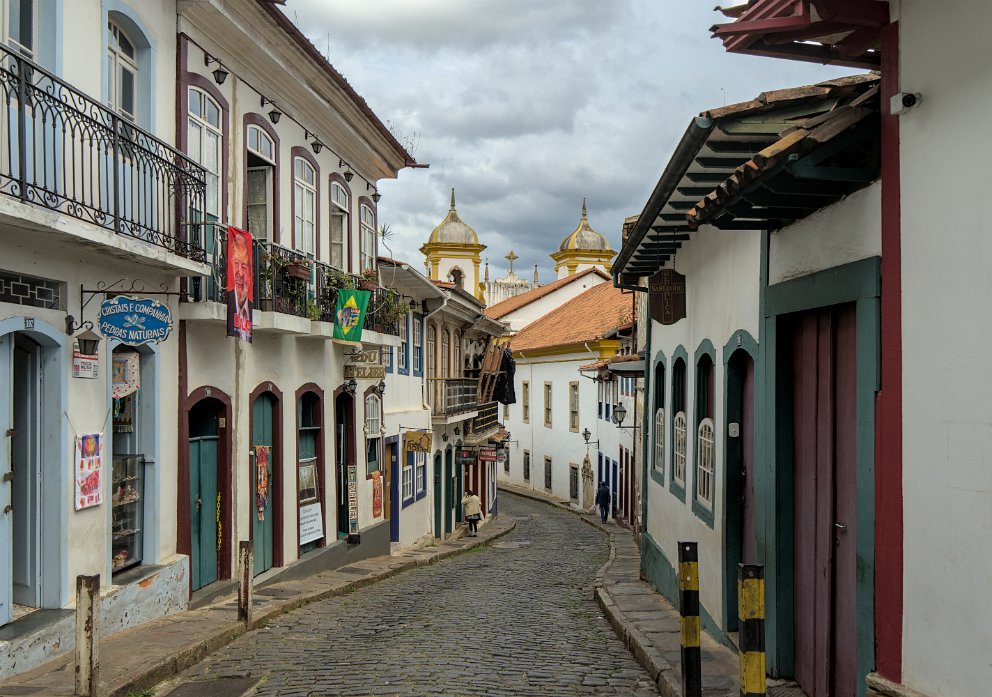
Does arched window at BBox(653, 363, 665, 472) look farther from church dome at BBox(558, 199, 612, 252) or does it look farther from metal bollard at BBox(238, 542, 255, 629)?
church dome at BBox(558, 199, 612, 252)

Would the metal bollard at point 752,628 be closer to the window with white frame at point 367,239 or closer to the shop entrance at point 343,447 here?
the shop entrance at point 343,447

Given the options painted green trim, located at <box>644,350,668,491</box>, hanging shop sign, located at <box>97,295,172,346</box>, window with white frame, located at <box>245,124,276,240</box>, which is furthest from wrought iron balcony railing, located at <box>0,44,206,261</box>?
painted green trim, located at <box>644,350,668,491</box>

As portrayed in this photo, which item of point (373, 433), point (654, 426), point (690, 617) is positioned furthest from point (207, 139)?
point (373, 433)

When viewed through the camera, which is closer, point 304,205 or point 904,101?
point 904,101

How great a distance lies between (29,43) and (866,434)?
21.9 ft

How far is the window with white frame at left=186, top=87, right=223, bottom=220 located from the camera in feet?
34.9

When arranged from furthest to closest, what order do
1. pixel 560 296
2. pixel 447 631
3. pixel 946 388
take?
pixel 560 296 → pixel 447 631 → pixel 946 388

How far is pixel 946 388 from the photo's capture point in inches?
176

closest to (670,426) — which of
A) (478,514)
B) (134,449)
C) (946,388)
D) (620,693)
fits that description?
(620,693)

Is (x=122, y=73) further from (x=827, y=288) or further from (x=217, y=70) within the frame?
(x=827, y=288)

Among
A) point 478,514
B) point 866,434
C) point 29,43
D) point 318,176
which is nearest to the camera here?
point 866,434

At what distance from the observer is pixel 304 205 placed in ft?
46.6

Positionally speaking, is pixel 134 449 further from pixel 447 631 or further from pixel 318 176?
pixel 318 176

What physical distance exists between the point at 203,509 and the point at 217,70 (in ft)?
15.9
